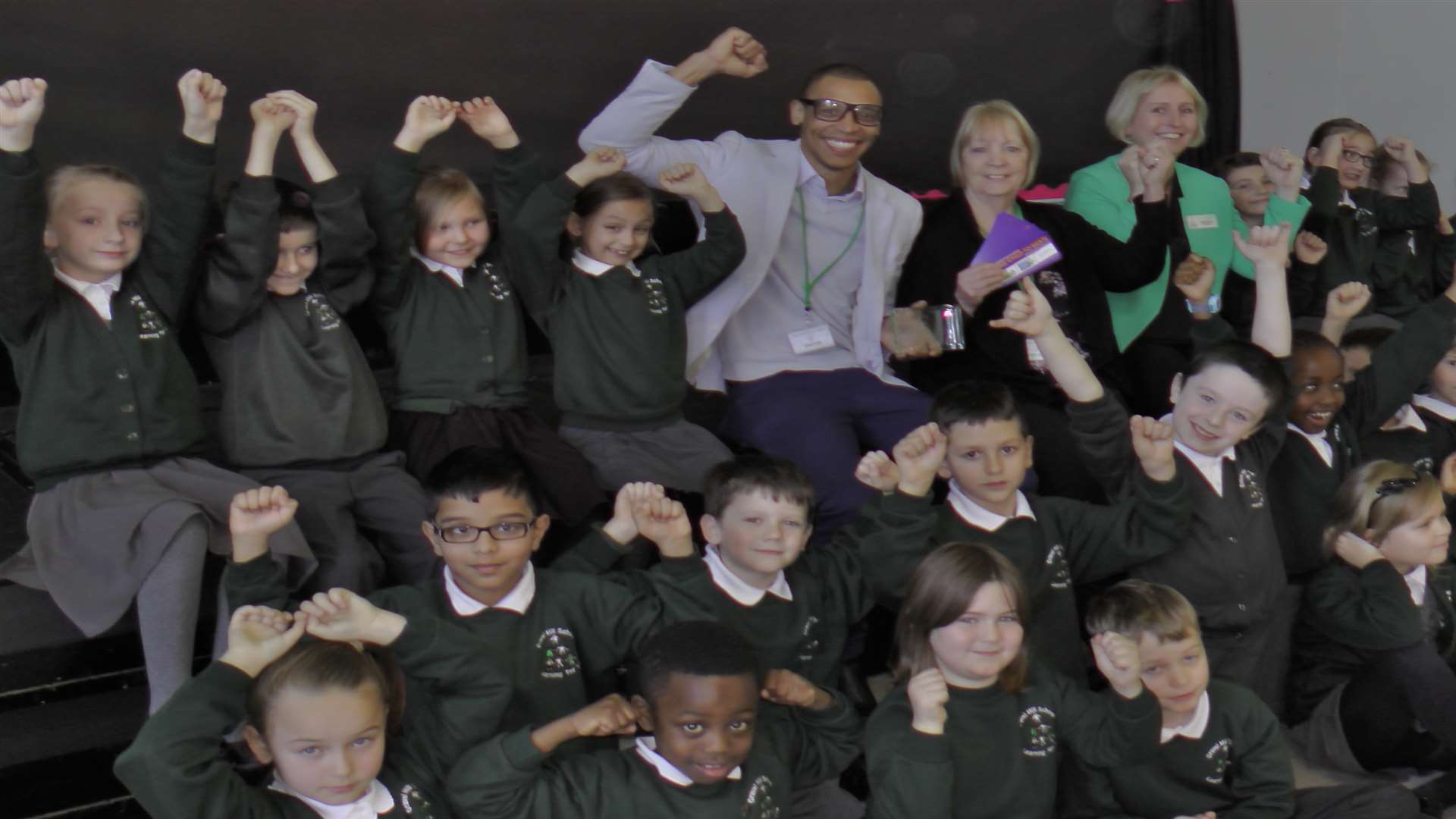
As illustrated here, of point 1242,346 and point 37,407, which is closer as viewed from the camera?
point 37,407

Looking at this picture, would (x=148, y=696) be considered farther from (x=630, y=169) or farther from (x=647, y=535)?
(x=630, y=169)

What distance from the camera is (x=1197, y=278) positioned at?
353cm

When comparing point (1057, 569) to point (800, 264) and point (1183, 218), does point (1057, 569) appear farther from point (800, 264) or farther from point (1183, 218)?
point (1183, 218)

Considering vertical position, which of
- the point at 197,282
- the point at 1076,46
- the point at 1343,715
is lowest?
the point at 1343,715

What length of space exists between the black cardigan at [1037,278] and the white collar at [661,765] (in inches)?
52.8

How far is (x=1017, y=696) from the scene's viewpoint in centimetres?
251

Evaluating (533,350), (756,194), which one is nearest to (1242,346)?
(756,194)

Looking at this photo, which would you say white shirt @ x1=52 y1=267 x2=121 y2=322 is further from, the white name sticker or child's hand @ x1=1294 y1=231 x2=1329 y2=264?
child's hand @ x1=1294 y1=231 x2=1329 y2=264

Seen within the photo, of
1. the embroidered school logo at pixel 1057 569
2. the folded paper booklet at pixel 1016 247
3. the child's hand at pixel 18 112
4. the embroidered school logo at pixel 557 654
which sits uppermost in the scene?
the child's hand at pixel 18 112

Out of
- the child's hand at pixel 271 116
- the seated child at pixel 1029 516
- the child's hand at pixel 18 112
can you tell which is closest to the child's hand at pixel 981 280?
the seated child at pixel 1029 516

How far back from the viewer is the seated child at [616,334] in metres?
2.98

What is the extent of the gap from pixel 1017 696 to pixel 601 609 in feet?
2.37

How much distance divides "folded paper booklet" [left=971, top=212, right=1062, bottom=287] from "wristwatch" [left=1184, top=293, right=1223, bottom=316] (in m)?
0.46

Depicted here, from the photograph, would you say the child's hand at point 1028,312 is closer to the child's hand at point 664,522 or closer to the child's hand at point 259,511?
the child's hand at point 664,522
